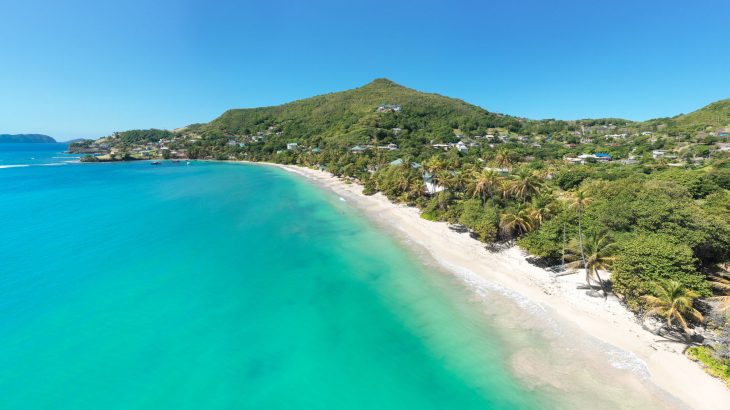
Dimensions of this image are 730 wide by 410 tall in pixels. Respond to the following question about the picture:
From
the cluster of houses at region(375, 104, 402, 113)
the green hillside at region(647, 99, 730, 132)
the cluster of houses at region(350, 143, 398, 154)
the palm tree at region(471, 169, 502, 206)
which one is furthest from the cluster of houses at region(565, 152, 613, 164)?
the cluster of houses at region(375, 104, 402, 113)

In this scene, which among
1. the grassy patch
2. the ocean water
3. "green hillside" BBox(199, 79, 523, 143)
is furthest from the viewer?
"green hillside" BBox(199, 79, 523, 143)

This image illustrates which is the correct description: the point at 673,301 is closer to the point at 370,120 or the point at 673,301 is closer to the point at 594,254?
the point at 594,254

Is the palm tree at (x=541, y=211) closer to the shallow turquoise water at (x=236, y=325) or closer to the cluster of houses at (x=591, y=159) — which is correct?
the shallow turquoise water at (x=236, y=325)

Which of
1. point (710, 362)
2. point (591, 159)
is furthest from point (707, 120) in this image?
point (710, 362)

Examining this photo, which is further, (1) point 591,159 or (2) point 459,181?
(1) point 591,159

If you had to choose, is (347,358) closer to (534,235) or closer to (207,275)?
(207,275)

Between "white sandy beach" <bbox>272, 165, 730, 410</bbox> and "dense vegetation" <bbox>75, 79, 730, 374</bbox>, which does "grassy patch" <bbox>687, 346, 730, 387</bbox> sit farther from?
"dense vegetation" <bbox>75, 79, 730, 374</bbox>

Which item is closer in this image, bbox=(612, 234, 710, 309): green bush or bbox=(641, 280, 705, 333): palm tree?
bbox=(641, 280, 705, 333): palm tree
